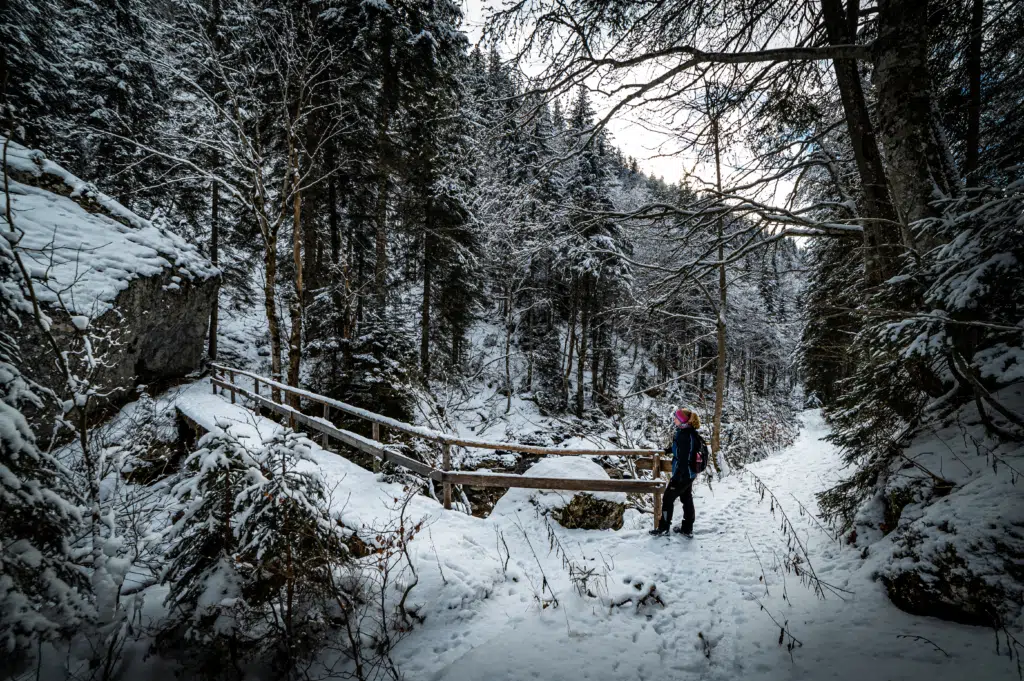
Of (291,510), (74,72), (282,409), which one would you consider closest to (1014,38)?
(291,510)

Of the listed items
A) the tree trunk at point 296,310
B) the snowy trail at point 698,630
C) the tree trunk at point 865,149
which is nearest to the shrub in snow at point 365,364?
the tree trunk at point 296,310

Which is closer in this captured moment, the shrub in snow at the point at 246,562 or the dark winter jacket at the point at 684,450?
the shrub in snow at the point at 246,562

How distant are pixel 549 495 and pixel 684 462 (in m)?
2.25

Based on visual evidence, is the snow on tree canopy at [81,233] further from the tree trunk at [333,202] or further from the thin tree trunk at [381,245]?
the thin tree trunk at [381,245]

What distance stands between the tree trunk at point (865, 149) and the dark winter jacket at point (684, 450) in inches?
111

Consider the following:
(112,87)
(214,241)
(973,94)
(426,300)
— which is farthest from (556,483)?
(112,87)

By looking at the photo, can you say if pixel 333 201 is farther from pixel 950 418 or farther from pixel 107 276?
pixel 950 418

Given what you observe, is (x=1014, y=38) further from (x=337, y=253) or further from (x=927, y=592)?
(x=337, y=253)

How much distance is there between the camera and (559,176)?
1892 centimetres

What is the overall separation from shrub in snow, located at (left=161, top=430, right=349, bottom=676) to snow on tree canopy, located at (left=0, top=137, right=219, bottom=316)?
8.16 metres

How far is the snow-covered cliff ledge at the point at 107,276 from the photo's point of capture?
7676 millimetres

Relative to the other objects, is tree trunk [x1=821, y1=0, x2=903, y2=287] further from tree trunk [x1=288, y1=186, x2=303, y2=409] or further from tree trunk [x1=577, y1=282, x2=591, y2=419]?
tree trunk [x1=577, y1=282, x2=591, y2=419]

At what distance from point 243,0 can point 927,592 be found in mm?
18641

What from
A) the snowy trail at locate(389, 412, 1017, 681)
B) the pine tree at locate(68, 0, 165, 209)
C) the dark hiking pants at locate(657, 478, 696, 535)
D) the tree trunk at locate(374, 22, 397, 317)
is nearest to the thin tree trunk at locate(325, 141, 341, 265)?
the tree trunk at locate(374, 22, 397, 317)
